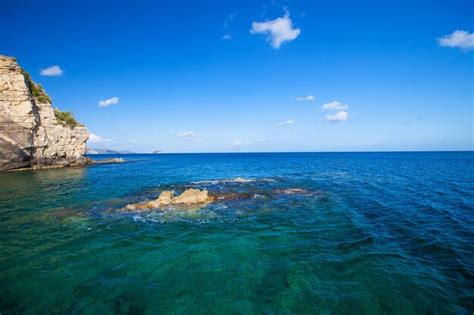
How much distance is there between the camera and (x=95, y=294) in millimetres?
8828

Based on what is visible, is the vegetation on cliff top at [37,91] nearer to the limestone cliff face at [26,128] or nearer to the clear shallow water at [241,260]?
the limestone cliff face at [26,128]

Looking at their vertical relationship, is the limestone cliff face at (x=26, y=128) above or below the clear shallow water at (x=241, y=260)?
above

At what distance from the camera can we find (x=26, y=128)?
163 feet

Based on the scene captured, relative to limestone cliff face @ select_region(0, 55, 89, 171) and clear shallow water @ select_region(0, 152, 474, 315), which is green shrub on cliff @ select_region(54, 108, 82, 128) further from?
clear shallow water @ select_region(0, 152, 474, 315)

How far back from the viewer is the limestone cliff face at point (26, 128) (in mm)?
46906

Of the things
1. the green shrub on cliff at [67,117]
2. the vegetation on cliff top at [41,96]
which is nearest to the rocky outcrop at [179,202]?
the vegetation on cliff top at [41,96]

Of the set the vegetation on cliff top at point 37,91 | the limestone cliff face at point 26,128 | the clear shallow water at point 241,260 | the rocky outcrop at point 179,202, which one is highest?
the vegetation on cliff top at point 37,91

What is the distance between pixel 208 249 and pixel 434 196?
85.7ft

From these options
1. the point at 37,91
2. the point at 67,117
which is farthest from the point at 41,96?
the point at 67,117

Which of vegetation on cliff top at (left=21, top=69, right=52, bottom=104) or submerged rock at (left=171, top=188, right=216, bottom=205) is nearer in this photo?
submerged rock at (left=171, top=188, right=216, bottom=205)

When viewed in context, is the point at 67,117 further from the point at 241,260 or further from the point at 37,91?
the point at 241,260

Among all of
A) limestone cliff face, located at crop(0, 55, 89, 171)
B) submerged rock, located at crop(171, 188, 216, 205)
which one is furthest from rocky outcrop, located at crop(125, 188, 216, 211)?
limestone cliff face, located at crop(0, 55, 89, 171)

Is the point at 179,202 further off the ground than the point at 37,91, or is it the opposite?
the point at 37,91

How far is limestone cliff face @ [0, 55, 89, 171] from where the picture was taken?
46.9 meters
